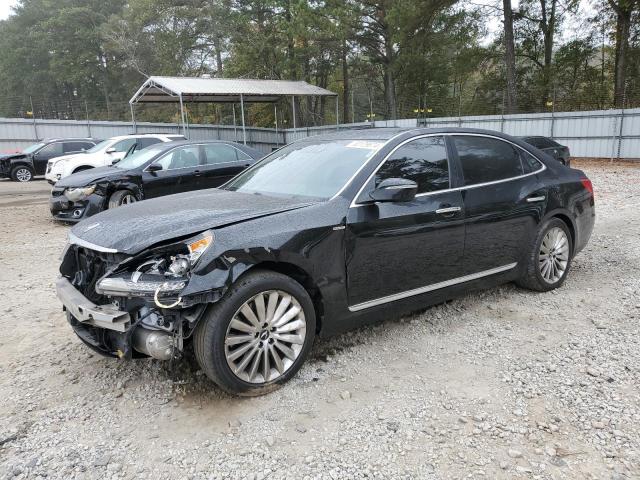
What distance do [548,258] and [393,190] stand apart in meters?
2.26

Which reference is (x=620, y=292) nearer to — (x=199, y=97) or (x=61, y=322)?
(x=61, y=322)

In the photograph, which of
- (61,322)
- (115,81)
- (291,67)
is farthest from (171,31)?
(61,322)

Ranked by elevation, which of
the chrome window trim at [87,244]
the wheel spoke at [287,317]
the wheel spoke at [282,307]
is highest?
the chrome window trim at [87,244]

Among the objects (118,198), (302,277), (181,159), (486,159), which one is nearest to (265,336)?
(302,277)

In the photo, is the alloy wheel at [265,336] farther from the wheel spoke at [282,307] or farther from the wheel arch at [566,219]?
the wheel arch at [566,219]

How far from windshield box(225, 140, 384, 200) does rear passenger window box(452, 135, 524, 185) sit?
0.84 metres

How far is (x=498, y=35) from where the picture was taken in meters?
30.1

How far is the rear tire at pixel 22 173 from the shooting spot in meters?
18.3

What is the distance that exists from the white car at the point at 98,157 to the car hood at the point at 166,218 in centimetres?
1025

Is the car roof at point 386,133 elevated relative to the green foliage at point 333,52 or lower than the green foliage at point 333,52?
lower

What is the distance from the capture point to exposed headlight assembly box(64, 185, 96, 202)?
27.8 feet

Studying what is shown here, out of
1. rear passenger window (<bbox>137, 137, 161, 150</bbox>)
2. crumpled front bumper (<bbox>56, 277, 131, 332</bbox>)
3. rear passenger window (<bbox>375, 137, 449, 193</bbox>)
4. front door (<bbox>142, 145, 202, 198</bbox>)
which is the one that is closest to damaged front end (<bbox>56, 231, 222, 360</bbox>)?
crumpled front bumper (<bbox>56, 277, 131, 332</bbox>)

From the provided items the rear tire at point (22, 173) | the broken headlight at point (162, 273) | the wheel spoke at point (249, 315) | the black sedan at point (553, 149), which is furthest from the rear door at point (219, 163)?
the rear tire at point (22, 173)

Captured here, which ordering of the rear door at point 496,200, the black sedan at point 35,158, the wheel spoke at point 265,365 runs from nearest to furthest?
the wheel spoke at point 265,365 → the rear door at point 496,200 → the black sedan at point 35,158
